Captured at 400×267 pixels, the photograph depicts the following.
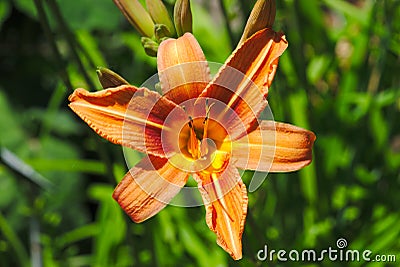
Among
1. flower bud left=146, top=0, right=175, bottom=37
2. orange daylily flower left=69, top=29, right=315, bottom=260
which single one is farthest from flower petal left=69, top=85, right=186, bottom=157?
flower bud left=146, top=0, right=175, bottom=37

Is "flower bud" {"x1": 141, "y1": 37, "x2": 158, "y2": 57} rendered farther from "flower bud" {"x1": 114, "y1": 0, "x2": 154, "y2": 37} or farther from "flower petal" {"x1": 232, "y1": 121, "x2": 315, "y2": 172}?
"flower petal" {"x1": 232, "y1": 121, "x2": 315, "y2": 172}

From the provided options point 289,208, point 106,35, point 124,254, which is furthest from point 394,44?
point 106,35

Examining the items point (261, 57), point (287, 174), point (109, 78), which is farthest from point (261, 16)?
point (287, 174)

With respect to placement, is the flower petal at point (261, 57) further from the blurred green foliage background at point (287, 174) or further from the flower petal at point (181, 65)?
the blurred green foliage background at point (287, 174)

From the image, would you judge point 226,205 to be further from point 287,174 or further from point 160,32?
point 287,174

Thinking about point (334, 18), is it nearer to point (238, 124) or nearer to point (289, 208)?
point (289, 208)
